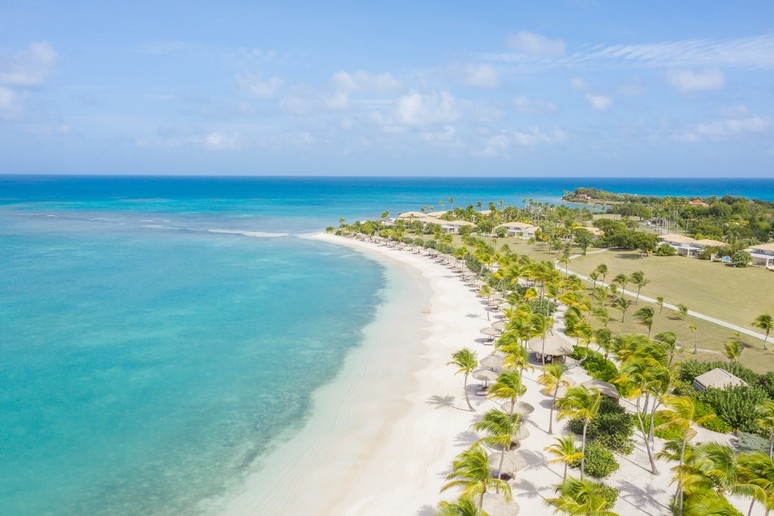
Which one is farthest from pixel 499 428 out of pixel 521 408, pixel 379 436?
pixel 379 436

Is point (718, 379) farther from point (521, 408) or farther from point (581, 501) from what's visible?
point (581, 501)

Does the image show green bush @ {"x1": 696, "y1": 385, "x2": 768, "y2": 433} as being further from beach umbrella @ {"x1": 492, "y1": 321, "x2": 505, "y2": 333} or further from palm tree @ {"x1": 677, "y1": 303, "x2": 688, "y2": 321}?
palm tree @ {"x1": 677, "y1": 303, "x2": 688, "y2": 321}

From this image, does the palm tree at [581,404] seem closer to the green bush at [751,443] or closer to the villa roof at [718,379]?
the green bush at [751,443]

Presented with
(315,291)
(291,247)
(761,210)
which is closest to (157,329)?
(315,291)

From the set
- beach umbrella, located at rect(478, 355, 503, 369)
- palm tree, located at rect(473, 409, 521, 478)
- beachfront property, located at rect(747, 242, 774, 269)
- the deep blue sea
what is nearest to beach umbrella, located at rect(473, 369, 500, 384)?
beach umbrella, located at rect(478, 355, 503, 369)

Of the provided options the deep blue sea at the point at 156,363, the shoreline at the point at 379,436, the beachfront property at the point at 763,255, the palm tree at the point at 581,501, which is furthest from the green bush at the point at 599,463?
the beachfront property at the point at 763,255

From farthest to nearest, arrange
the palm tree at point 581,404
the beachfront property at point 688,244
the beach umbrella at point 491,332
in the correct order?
the beachfront property at point 688,244, the beach umbrella at point 491,332, the palm tree at point 581,404
